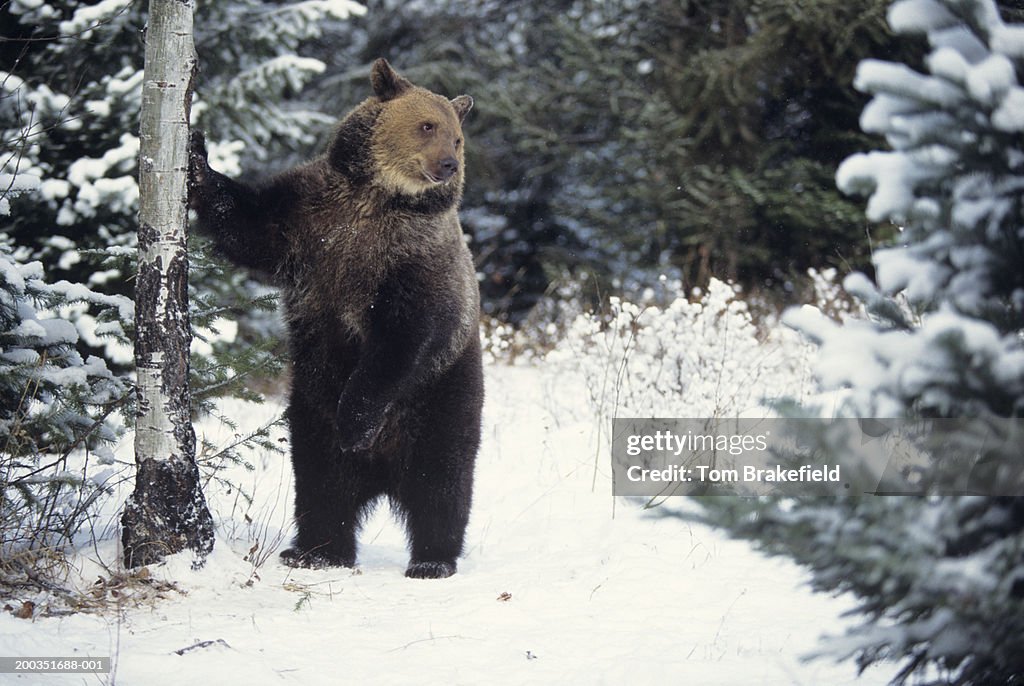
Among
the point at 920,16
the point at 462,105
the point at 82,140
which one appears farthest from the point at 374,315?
the point at 82,140

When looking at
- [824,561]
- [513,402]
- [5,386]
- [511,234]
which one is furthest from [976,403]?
[511,234]

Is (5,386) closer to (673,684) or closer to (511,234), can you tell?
(673,684)

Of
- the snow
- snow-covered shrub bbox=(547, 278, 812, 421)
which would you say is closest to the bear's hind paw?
snow-covered shrub bbox=(547, 278, 812, 421)

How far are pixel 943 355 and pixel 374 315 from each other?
2.65 m

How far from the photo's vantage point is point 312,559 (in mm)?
4215

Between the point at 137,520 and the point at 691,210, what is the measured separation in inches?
376

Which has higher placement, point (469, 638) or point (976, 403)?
point (976, 403)

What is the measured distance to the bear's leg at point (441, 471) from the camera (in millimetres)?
4297

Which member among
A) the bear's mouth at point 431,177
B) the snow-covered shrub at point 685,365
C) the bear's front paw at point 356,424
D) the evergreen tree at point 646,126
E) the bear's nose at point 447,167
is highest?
the evergreen tree at point 646,126

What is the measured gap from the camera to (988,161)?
1986 mm

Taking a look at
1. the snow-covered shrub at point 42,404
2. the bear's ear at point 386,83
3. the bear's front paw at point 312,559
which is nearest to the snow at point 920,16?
the bear's ear at point 386,83

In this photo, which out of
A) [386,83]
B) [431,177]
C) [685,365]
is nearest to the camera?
[431,177]

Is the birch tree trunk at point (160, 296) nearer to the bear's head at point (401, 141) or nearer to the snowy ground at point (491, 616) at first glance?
the snowy ground at point (491, 616)

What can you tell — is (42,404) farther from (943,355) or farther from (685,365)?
(685,365)
